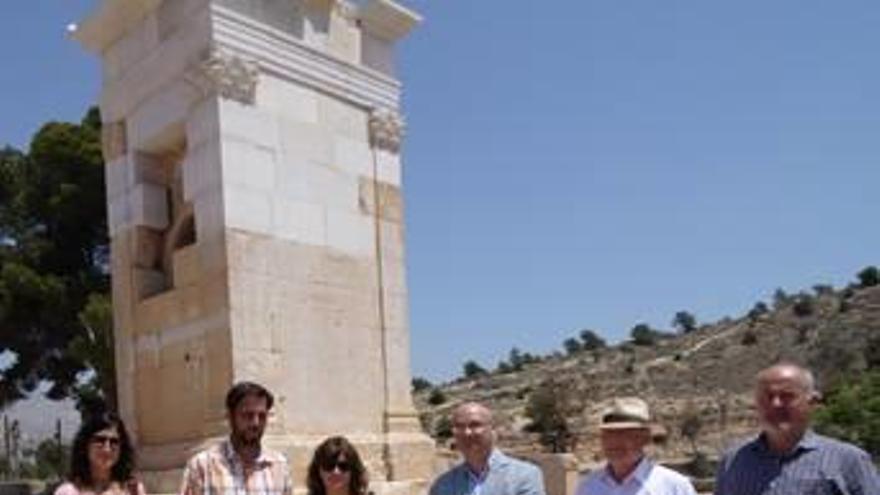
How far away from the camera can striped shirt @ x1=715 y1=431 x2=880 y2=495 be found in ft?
13.5

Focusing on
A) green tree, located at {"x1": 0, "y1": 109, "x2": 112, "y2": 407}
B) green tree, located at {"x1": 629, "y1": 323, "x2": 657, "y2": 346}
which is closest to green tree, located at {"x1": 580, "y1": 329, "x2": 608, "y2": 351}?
green tree, located at {"x1": 629, "y1": 323, "x2": 657, "y2": 346}

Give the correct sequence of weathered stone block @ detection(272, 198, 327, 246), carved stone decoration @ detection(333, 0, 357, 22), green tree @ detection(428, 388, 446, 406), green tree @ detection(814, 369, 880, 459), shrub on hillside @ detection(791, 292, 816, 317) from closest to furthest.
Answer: weathered stone block @ detection(272, 198, 327, 246) → carved stone decoration @ detection(333, 0, 357, 22) → green tree @ detection(814, 369, 880, 459) → green tree @ detection(428, 388, 446, 406) → shrub on hillside @ detection(791, 292, 816, 317)

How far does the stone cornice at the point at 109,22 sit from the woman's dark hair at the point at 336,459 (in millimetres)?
8405

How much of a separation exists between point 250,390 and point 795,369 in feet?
7.20

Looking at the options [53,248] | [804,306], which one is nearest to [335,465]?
[53,248]

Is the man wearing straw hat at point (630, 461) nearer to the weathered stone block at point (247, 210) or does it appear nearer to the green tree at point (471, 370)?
the weathered stone block at point (247, 210)

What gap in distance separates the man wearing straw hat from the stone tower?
20.9 ft

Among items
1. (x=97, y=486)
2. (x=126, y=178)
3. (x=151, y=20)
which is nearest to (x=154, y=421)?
(x=126, y=178)

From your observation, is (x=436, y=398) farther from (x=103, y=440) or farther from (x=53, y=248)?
(x=103, y=440)

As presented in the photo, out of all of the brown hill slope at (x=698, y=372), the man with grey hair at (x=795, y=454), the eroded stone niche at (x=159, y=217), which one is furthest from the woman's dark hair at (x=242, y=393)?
the brown hill slope at (x=698, y=372)

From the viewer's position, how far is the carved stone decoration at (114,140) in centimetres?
1266

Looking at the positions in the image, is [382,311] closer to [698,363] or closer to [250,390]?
[250,390]

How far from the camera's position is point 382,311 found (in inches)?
501

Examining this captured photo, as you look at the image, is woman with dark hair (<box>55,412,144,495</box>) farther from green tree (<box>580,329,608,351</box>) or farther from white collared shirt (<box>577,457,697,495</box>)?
green tree (<box>580,329,608,351</box>)
